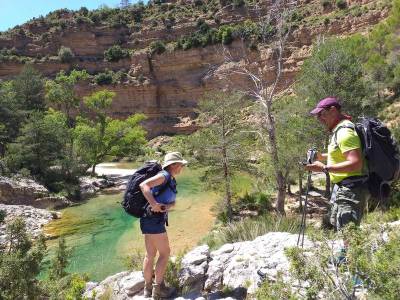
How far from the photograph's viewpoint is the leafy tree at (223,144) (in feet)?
55.2

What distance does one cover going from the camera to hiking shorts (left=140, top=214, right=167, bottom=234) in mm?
4745

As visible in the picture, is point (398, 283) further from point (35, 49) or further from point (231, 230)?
point (35, 49)

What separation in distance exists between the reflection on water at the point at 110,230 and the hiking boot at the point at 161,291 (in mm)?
6855

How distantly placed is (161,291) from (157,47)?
57500 millimetres

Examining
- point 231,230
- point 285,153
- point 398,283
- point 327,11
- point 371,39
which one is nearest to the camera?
point 398,283

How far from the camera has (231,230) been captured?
7.50 meters

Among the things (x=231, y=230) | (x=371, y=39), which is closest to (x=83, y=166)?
(x=371, y=39)

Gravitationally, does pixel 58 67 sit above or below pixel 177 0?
below

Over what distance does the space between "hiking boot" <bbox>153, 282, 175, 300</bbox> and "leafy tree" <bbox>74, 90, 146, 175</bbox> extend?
2805cm

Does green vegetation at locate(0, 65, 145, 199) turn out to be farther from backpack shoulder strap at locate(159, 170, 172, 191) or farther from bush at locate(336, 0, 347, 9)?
bush at locate(336, 0, 347, 9)

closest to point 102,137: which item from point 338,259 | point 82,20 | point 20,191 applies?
point 20,191

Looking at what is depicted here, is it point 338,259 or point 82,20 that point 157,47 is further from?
point 338,259

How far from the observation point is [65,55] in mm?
60750

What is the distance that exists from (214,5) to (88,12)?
924 inches
